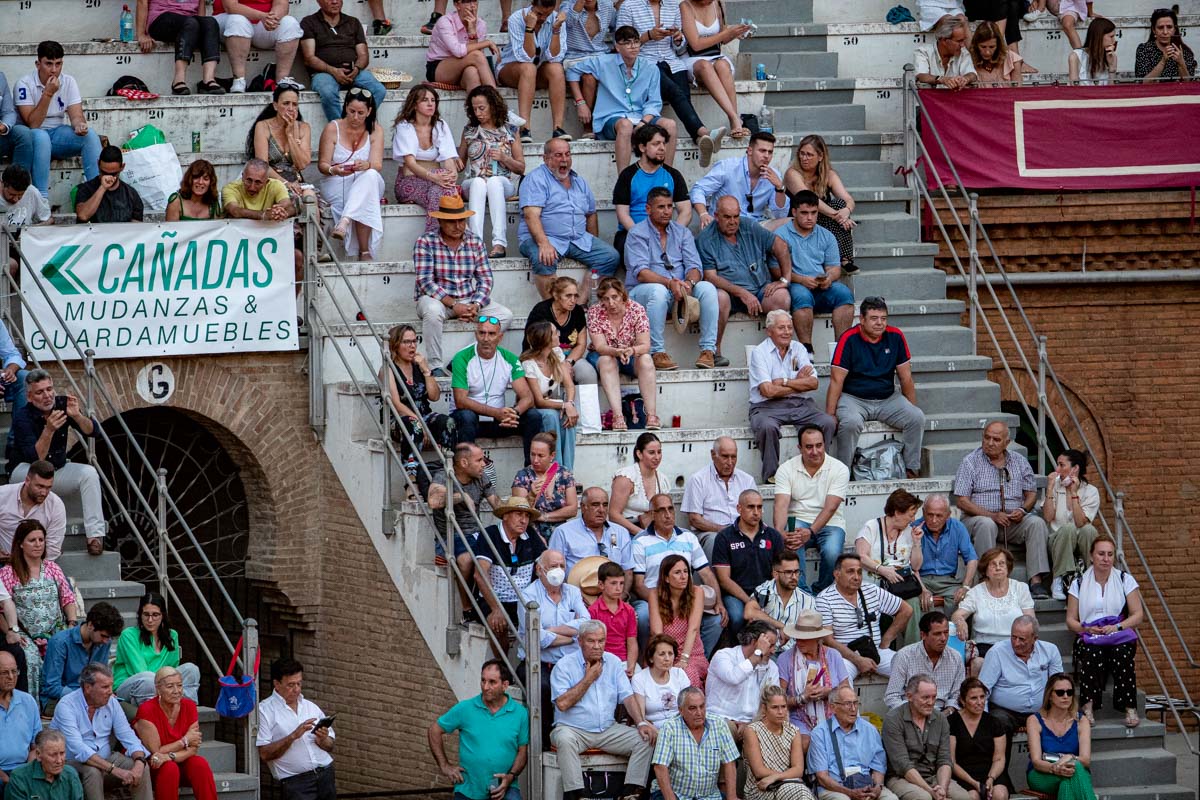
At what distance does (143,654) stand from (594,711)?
10.1 ft

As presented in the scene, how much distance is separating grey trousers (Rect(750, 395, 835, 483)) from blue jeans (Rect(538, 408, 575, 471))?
1.56 metres

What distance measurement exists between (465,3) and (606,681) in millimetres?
7314

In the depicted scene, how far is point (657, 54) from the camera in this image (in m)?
20.2

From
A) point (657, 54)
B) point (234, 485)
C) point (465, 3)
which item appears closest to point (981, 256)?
point (657, 54)

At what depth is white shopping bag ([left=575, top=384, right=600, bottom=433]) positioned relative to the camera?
17578mm

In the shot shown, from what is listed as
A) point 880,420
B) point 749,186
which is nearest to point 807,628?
point 880,420

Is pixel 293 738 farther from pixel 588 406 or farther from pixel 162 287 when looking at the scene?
pixel 162 287

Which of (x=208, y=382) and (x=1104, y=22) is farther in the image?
(x=1104, y=22)

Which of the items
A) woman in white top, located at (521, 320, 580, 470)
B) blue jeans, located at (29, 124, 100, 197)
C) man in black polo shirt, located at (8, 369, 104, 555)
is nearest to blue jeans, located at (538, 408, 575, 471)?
woman in white top, located at (521, 320, 580, 470)

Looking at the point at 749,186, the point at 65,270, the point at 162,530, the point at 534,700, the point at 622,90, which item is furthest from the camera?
the point at 622,90

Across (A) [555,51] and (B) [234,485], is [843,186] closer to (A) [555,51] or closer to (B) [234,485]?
(A) [555,51]

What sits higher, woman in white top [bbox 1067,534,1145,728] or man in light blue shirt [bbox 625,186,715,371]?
man in light blue shirt [bbox 625,186,715,371]

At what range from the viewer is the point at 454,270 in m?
18.2

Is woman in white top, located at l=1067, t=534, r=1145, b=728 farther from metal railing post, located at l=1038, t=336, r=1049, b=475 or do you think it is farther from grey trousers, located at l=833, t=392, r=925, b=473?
Result: grey trousers, located at l=833, t=392, r=925, b=473
